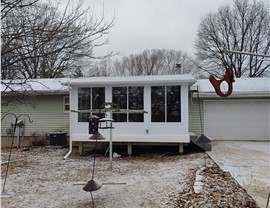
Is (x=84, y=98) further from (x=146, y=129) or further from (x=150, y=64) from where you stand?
(x=150, y=64)

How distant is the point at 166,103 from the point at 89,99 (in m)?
2.79

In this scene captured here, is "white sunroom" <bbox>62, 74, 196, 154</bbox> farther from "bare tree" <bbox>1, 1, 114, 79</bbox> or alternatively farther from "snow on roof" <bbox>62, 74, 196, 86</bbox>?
"bare tree" <bbox>1, 1, 114, 79</bbox>

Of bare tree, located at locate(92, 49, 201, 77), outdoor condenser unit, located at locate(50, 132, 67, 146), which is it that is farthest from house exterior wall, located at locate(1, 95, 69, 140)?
bare tree, located at locate(92, 49, 201, 77)

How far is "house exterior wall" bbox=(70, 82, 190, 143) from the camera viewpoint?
9.10m

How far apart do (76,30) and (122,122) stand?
509cm

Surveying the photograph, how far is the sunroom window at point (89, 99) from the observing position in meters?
9.62

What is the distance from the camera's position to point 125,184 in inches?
230

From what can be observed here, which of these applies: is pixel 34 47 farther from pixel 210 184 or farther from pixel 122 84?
pixel 122 84

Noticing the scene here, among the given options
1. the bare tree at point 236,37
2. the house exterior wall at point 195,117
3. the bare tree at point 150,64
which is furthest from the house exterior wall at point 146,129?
the bare tree at point 150,64

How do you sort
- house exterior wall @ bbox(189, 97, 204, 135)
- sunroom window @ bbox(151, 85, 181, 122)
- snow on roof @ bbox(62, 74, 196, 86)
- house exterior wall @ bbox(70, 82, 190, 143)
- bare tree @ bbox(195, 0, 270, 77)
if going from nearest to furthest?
snow on roof @ bbox(62, 74, 196, 86)
house exterior wall @ bbox(70, 82, 190, 143)
sunroom window @ bbox(151, 85, 181, 122)
house exterior wall @ bbox(189, 97, 204, 135)
bare tree @ bbox(195, 0, 270, 77)

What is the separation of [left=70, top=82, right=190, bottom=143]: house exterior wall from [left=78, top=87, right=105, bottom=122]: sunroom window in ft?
0.48

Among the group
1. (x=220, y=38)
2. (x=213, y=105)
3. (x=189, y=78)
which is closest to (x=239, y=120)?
(x=213, y=105)

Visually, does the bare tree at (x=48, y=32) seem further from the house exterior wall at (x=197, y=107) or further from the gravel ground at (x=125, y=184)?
the house exterior wall at (x=197, y=107)

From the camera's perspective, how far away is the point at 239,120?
12188 mm
